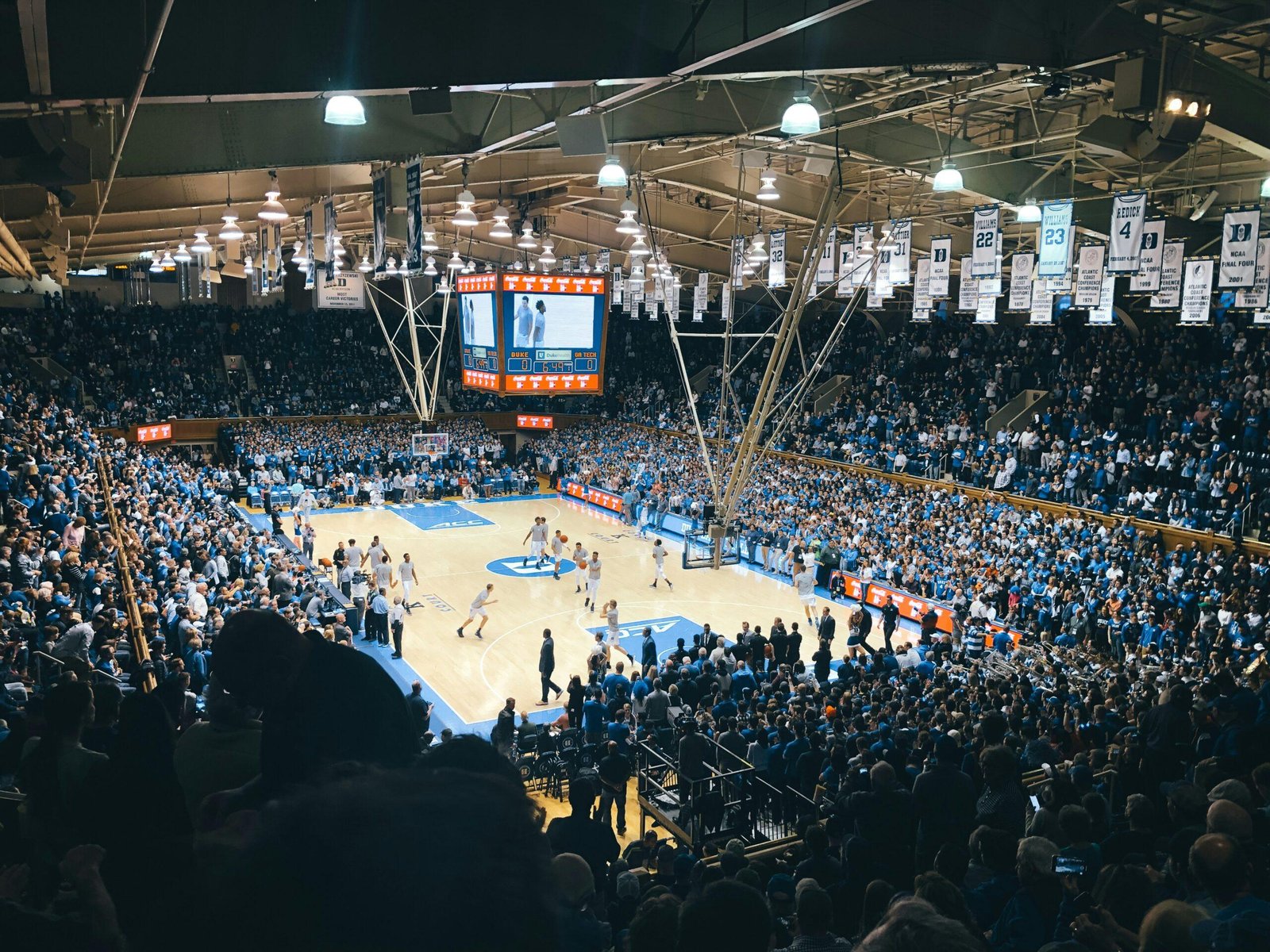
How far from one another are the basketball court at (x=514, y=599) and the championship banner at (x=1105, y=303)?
9.55m

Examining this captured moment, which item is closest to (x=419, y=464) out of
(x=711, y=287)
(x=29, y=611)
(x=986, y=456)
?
(x=711, y=287)

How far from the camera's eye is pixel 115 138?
1126 cm

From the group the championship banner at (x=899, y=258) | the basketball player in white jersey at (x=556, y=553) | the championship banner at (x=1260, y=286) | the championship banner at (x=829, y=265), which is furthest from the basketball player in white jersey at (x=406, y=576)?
the championship banner at (x=1260, y=286)

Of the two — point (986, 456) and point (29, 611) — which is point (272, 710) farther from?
point (986, 456)

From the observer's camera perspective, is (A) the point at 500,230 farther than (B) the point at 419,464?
No

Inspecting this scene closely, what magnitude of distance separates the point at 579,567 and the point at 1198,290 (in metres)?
14.3

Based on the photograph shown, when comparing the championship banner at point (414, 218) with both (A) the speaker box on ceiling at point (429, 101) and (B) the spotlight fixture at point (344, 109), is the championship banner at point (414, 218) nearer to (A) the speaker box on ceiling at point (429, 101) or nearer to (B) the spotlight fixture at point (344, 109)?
(A) the speaker box on ceiling at point (429, 101)

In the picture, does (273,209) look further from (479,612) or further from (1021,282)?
(1021,282)

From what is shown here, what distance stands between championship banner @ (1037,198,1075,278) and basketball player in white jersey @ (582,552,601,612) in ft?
35.7

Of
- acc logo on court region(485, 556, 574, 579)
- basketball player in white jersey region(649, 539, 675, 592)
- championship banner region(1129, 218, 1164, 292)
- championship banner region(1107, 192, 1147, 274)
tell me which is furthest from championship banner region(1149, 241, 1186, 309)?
acc logo on court region(485, 556, 574, 579)

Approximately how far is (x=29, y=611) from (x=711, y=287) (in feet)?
108

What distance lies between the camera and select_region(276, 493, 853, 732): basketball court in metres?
17.4

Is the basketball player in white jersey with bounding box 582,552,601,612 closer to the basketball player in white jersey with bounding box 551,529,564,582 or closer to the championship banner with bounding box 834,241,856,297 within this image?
the basketball player in white jersey with bounding box 551,529,564,582

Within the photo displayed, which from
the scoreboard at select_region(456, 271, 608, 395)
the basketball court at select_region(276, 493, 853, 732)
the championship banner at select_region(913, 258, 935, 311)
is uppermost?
the championship banner at select_region(913, 258, 935, 311)
